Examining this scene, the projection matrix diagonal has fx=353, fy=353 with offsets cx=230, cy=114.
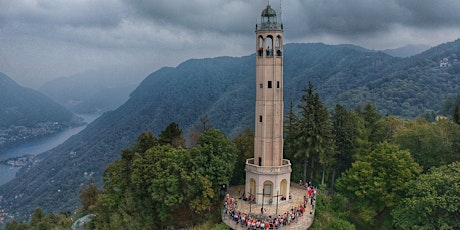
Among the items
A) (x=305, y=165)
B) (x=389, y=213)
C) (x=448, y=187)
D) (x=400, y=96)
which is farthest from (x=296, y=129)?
(x=400, y=96)

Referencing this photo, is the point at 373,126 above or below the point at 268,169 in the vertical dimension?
above

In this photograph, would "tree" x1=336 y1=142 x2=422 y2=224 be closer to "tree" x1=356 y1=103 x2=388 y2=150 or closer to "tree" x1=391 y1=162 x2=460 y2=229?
"tree" x1=391 y1=162 x2=460 y2=229

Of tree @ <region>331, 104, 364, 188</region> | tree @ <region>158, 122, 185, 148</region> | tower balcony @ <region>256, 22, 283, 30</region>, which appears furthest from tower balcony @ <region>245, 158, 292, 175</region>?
tower balcony @ <region>256, 22, 283, 30</region>

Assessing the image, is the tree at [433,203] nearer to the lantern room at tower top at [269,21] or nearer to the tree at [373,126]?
Result: the tree at [373,126]

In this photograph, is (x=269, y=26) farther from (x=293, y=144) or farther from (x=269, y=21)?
(x=293, y=144)

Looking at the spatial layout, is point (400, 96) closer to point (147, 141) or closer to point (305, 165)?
point (305, 165)

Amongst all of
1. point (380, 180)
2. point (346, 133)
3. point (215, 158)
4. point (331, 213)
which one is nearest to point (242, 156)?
point (215, 158)

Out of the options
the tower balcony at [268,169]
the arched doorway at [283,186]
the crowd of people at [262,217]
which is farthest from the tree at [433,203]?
the tower balcony at [268,169]
